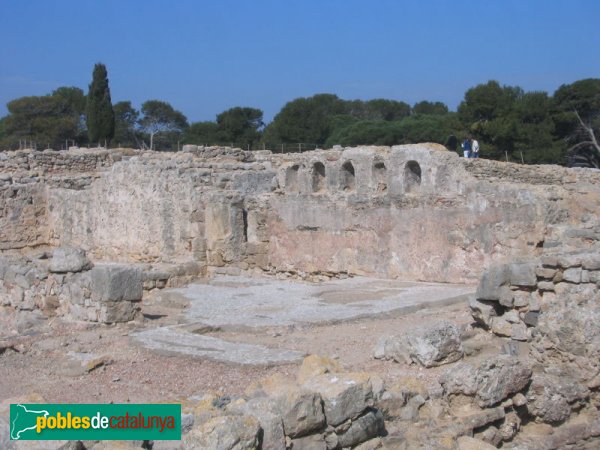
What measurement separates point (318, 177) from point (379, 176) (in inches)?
57.3

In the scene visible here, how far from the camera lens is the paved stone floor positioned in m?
6.83

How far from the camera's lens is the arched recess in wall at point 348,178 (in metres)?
11.6

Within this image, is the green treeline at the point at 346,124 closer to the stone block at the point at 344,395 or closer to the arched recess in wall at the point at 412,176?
the arched recess in wall at the point at 412,176

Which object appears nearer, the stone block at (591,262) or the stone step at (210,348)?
the stone block at (591,262)

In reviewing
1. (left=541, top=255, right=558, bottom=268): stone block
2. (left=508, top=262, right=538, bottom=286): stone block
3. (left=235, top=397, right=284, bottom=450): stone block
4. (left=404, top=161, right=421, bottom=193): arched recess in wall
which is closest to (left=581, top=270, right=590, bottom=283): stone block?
(left=541, top=255, right=558, bottom=268): stone block

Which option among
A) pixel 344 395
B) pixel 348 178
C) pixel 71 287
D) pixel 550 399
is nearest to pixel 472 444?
pixel 344 395

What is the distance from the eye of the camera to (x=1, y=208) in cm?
1666

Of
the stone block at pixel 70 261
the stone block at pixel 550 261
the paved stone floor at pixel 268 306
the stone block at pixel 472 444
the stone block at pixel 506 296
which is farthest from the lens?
the stone block at pixel 70 261

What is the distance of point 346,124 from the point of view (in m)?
40.9

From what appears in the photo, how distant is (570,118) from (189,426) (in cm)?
3031

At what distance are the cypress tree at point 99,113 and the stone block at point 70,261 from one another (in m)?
24.4

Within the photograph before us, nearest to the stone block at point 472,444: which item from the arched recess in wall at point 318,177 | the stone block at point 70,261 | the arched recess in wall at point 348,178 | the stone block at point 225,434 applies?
the stone block at point 225,434

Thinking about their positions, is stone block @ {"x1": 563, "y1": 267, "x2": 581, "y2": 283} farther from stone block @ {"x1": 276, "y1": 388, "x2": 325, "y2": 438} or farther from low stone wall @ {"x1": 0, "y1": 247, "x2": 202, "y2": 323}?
low stone wall @ {"x1": 0, "y1": 247, "x2": 202, "y2": 323}

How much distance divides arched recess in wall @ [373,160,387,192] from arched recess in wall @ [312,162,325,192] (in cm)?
126
